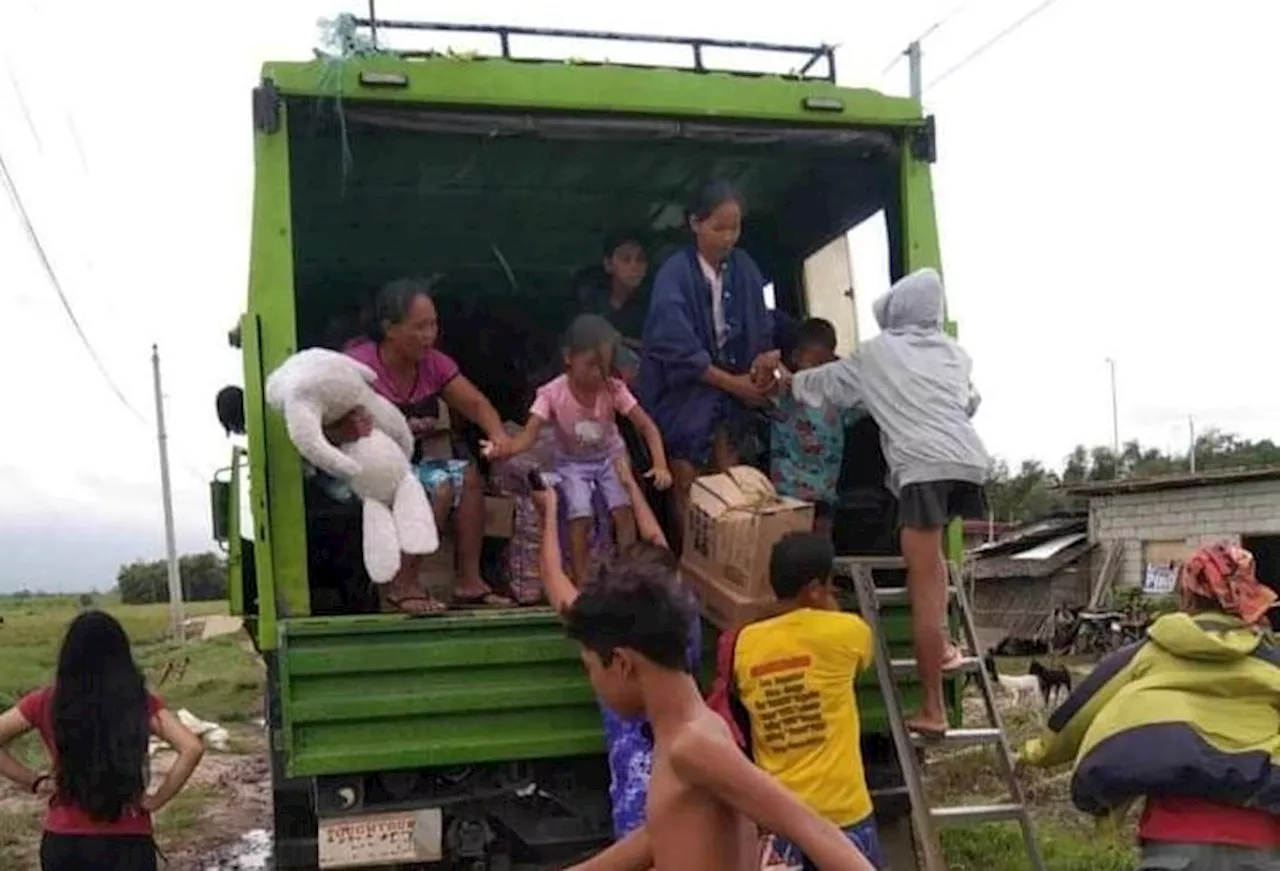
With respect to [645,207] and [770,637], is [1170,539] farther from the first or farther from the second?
[770,637]

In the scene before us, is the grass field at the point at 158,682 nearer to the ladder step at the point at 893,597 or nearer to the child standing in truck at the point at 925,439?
the ladder step at the point at 893,597

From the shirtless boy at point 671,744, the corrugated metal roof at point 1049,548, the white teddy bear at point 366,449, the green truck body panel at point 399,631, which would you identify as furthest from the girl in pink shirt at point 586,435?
the corrugated metal roof at point 1049,548

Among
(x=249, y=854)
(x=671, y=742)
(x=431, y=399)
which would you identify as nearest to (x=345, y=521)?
(x=431, y=399)

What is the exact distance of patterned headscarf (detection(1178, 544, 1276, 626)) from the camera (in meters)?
3.46

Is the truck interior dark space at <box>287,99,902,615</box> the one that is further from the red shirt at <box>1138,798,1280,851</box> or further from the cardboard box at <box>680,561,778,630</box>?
the red shirt at <box>1138,798,1280,851</box>

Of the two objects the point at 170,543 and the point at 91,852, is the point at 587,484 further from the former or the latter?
the point at 170,543

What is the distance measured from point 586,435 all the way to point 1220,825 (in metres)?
2.29

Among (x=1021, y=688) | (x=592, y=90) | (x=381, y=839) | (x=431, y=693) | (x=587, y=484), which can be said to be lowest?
(x=1021, y=688)

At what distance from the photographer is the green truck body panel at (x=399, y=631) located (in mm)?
4035

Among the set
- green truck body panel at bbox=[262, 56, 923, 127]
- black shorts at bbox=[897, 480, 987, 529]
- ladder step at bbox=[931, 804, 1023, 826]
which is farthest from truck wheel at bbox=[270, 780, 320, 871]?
green truck body panel at bbox=[262, 56, 923, 127]

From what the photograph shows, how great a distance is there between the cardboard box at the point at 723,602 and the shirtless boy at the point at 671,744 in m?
1.77

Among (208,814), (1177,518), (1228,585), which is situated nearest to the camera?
(1228,585)

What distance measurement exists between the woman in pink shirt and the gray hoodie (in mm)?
1218

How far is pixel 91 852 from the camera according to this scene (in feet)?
12.8
